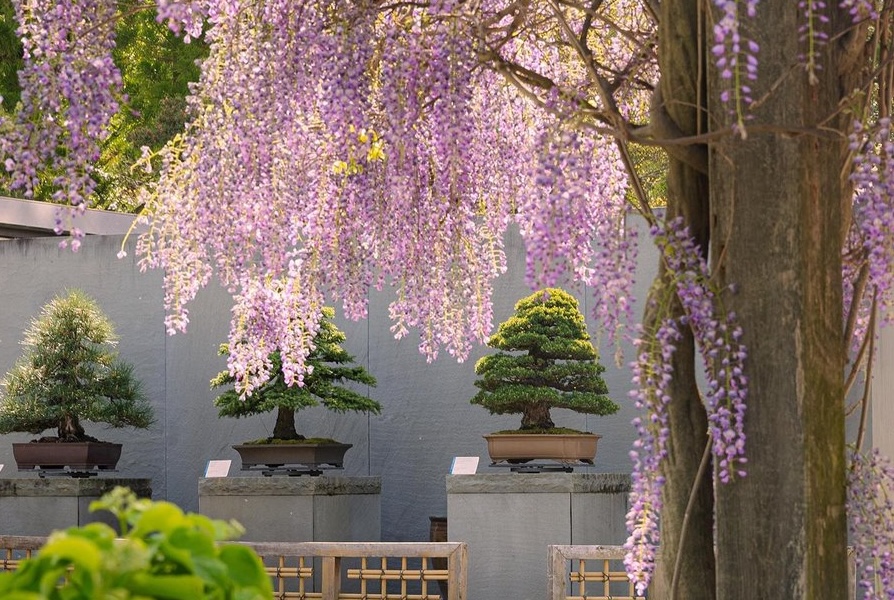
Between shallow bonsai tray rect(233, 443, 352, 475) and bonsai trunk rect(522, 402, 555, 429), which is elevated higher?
bonsai trunk rect(522, 402, 555, 429)

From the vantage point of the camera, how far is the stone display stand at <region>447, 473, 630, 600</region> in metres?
5.47

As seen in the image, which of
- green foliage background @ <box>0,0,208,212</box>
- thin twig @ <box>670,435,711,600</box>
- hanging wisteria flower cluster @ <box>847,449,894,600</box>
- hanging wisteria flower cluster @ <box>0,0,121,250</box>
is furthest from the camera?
green foliage background @ <box>0,0,208,212</box>

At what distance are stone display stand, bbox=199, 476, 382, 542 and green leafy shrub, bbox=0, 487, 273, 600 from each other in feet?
16.8

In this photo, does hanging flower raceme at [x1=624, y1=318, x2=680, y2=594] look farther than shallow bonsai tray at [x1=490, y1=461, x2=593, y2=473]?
No

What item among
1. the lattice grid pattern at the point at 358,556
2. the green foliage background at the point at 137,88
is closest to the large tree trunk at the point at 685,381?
the lattice grid pattern at the point at 358,556

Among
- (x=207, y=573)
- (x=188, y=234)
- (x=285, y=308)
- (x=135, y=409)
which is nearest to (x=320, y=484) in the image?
(x=135, y=409)

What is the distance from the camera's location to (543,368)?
220 inches

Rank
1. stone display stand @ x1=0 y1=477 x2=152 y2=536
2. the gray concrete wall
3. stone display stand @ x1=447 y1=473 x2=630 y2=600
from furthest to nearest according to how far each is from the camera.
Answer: the gray concrete wall
stone display stand @ x1=0 y1=477 x2=152 y2=536
stone display stand @ x1=447 y1=473 x2=630 y2=600

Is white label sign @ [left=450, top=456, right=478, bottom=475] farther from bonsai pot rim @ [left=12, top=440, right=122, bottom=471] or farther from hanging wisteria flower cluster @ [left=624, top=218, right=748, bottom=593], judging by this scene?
hanging wisteria flower cluster @ [left=624, top=218, right=748, bottom=593]

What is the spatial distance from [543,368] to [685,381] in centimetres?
295

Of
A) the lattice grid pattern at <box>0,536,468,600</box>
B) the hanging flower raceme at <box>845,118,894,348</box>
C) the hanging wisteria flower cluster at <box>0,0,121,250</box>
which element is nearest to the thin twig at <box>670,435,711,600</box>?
the hanging flower raceme at <box>845,118,894,348</box>

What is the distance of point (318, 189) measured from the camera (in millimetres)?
3668

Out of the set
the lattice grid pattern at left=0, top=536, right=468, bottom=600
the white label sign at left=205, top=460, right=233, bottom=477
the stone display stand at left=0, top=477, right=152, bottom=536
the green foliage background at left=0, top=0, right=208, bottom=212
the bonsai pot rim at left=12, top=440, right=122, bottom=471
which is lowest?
the lattice grid pattern at left=0, top=536, right=468, bottom=600

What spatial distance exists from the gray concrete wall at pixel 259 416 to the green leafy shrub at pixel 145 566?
5.65 m
